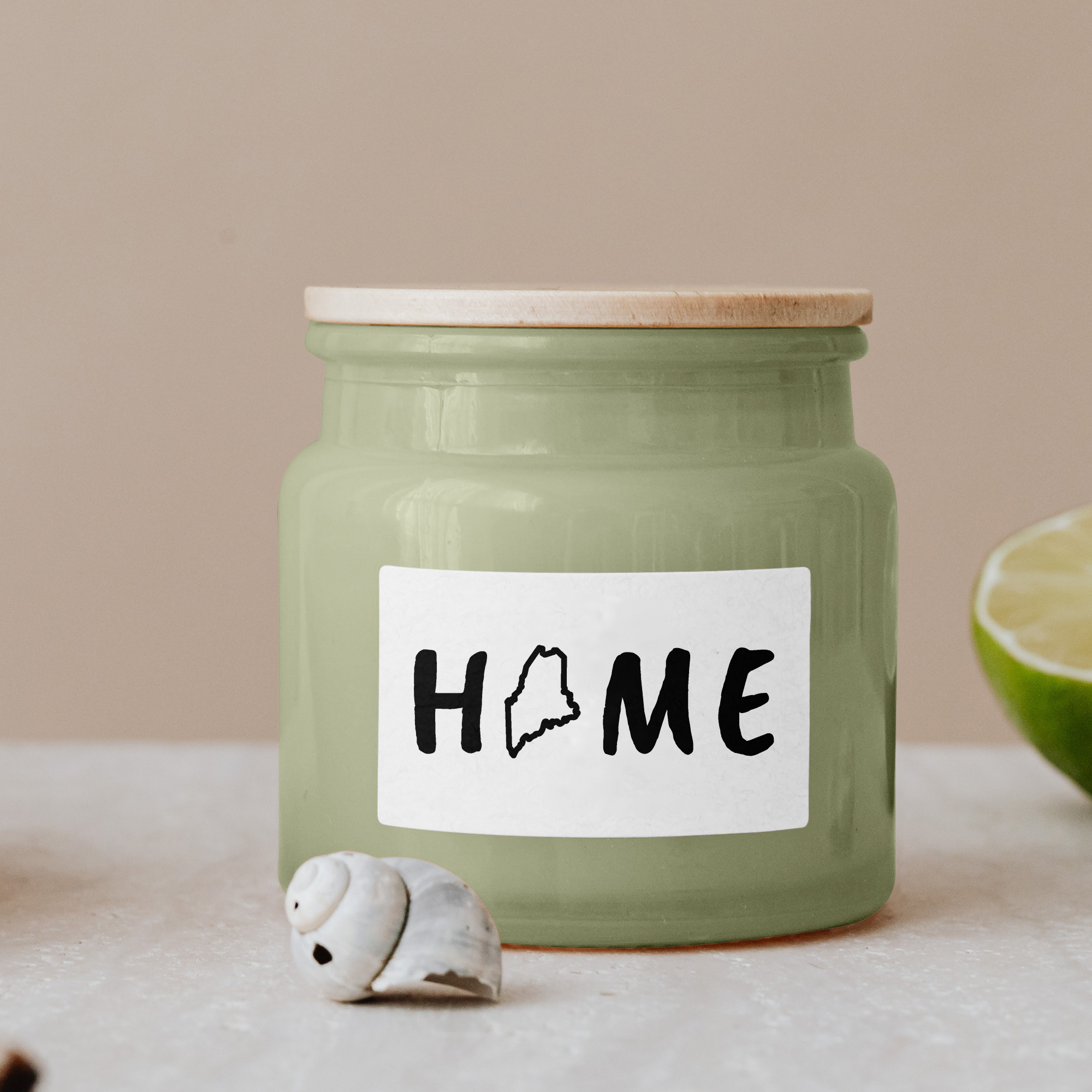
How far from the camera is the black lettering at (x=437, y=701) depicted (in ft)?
1.84

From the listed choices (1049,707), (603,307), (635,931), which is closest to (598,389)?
(603,307)

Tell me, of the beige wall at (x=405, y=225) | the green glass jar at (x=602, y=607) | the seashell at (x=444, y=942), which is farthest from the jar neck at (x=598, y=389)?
Answer: the beige wall at (x=405, y=225)

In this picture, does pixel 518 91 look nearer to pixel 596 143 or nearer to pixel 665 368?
pixel 596 143

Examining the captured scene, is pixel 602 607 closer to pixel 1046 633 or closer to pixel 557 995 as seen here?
pixel 557 995

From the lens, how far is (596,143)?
1.17m

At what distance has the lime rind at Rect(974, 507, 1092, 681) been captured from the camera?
29.5 inches

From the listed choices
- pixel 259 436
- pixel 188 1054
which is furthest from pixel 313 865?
pixel 259 436

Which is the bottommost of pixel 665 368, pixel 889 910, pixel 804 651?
Answer: pixel 889 910

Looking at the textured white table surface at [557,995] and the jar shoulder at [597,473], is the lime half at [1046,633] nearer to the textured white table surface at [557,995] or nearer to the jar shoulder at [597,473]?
the textured white table surface at [557,995]

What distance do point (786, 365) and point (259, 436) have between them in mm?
718

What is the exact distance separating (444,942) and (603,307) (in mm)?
217

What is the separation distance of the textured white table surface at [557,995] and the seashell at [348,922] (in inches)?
0.6

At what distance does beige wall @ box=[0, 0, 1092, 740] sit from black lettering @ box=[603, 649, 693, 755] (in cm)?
67

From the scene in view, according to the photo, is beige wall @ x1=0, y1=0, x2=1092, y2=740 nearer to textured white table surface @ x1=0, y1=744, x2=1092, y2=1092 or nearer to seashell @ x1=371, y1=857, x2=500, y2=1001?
textured white table surface @ x1=0, y1=744, x2=1092, y2=1092
